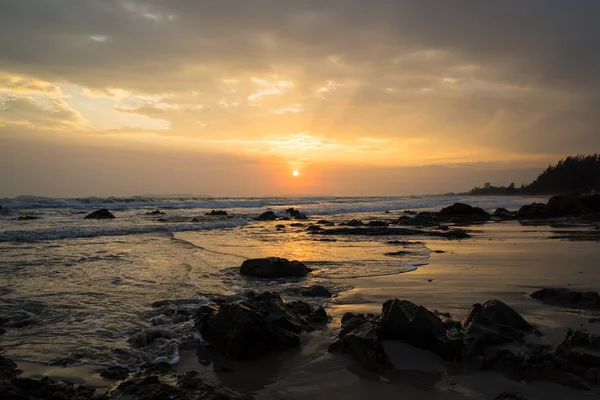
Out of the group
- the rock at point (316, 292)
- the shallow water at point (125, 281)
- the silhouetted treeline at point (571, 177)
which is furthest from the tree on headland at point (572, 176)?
the rock at point (316, 292)

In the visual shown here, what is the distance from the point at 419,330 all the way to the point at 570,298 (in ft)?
10.7

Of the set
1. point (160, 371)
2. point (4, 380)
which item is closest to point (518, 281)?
point (160, 371)

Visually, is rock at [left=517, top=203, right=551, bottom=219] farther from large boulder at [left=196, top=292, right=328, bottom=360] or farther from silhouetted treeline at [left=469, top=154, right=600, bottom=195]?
silhouetted treeline at [left=469, top=154, right=600, bottom=195]

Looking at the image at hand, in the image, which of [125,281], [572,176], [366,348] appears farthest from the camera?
[572,176]

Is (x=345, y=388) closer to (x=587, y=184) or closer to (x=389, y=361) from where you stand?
(x=389, y=361)

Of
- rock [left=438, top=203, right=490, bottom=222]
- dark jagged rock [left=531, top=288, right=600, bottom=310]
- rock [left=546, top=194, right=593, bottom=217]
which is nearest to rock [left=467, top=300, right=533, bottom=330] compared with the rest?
dark jagged rock [left=531, top=288, right=600, bottom=310]

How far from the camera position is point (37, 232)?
660 inches

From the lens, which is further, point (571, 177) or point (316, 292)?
point (571, 177)

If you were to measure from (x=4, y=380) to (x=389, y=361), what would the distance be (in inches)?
136

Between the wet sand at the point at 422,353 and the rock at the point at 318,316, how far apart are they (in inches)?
6.0

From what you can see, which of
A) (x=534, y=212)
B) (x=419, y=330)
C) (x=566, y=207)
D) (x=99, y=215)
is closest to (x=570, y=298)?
(x=419, y=330)

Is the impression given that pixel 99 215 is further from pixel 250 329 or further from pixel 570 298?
pixel 570 298

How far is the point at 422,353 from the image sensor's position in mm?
4281

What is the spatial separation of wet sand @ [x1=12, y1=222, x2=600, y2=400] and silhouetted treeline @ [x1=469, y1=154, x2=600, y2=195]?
79150 millimetres
